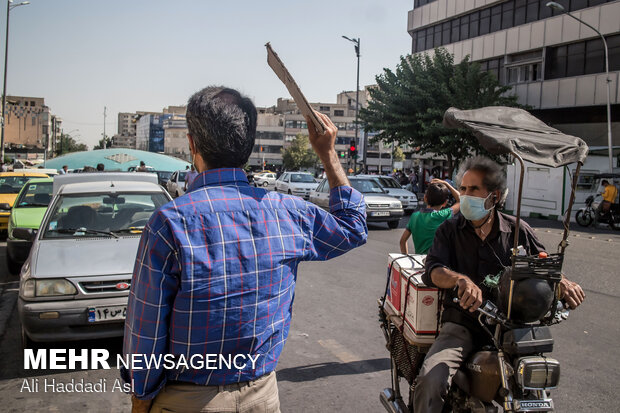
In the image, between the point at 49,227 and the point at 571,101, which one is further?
the point at 571,101

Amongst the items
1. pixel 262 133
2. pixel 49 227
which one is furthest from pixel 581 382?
pixel 262 133

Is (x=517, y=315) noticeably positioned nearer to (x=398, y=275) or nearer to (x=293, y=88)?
(x=398, y=275)

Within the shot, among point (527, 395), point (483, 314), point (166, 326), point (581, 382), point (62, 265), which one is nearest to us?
point (166, 326)

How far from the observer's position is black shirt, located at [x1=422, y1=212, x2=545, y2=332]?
2.95m

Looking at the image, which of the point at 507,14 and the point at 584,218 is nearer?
the point at 584,218

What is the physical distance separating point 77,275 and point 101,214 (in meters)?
1.44

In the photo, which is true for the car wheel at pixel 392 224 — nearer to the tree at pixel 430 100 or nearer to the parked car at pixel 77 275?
the tree at pixel 430 100

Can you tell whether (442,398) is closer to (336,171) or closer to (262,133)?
(336,171)

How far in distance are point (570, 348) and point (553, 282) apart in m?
3.54

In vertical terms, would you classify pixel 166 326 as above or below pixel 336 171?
below

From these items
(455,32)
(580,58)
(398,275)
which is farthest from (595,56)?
(398,275)

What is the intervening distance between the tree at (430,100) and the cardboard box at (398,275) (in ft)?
72.3

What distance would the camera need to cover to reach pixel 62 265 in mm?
5008

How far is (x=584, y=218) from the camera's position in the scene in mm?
20109
